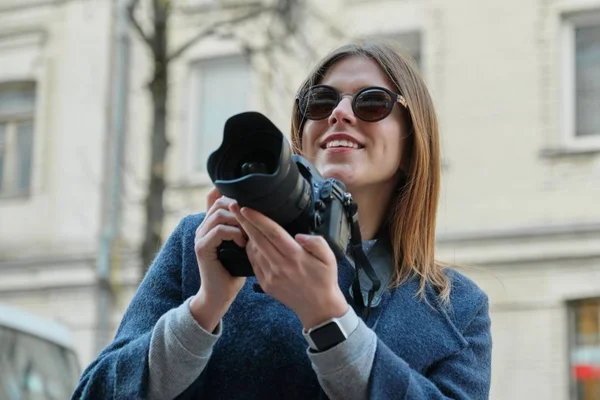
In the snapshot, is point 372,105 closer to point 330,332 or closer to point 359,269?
point 359,269

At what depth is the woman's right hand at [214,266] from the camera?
170cm

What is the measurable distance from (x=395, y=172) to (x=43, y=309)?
11.7 m

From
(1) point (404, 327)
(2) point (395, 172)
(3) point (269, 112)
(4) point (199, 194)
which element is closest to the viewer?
(1) point (404, 327)

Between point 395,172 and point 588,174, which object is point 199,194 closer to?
point 588,174

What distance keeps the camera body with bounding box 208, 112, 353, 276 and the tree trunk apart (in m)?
6.03

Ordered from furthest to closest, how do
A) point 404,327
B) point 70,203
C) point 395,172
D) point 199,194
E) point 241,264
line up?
point 70,203 < point 199,194 < point 395,172 < point 404,327 < point 241,264

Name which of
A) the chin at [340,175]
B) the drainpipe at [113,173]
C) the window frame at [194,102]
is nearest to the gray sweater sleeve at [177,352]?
the chin at [340,175]

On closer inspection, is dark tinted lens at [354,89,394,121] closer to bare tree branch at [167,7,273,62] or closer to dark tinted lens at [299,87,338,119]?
dark tinted lens at [299,87,338,119]

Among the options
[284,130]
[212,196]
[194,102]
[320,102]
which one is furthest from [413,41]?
[212,196]

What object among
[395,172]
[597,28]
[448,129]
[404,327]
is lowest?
Result: [404,327]

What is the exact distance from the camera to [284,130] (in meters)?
9.22

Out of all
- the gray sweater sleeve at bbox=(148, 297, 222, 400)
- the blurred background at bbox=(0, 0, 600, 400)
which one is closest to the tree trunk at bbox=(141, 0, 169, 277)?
the blurred background at bbox=(0, 0, 600, 400)

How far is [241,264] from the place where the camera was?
173 cm

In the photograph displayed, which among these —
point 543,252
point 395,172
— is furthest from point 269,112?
point 395,172
